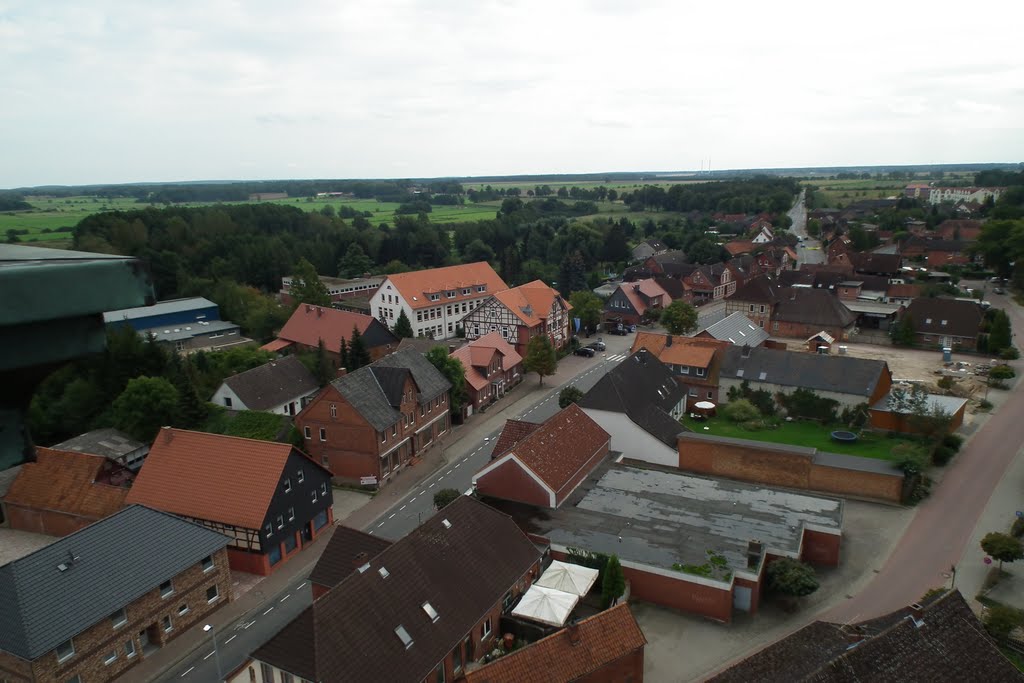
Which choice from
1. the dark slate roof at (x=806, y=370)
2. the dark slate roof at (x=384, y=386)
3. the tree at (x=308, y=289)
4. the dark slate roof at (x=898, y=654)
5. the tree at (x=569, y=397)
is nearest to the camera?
the dark slate roof at (x=898, y=654)

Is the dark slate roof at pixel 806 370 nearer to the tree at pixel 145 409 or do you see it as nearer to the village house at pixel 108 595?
the village house at pixel 108 595

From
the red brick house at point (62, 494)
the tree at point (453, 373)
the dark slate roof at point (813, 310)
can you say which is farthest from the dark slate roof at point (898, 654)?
the dark slate roof at point (813, 310)

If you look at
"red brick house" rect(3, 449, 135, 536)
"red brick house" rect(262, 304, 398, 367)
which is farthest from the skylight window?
"red brick house" rect(262, 304, 398, 367)

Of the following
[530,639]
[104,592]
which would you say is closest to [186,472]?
[104,592]

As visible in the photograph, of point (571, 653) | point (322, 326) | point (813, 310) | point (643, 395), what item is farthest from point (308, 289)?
point (571, 653)

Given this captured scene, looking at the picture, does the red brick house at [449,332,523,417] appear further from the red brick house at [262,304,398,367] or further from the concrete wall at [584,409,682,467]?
the concrete wall at [584,409,682,467]
